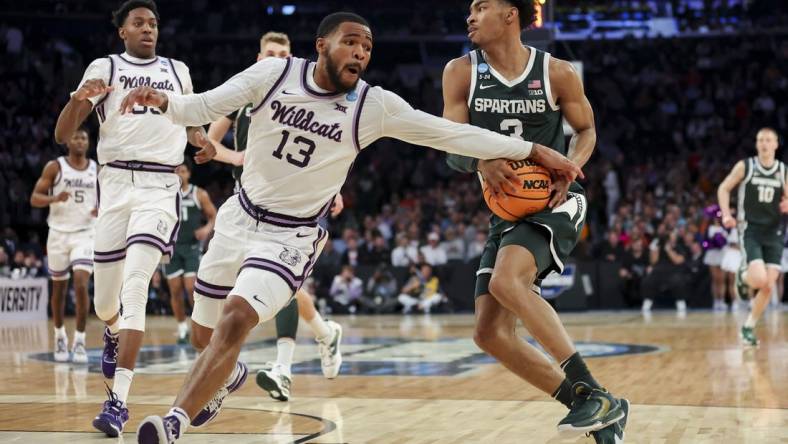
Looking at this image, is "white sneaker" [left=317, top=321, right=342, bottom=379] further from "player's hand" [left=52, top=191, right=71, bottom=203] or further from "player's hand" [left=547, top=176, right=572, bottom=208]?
"player's hand" [left=52, top=191, right=71, bottom=203]

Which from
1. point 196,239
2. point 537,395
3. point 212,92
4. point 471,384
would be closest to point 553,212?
point 212,92

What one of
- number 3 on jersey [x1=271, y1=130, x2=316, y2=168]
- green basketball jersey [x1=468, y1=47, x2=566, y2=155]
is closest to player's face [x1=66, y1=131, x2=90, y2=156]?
green basketball jersey [x1=468, y1=47, x2=566, y2=155]

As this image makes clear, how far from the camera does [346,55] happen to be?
4.76 m

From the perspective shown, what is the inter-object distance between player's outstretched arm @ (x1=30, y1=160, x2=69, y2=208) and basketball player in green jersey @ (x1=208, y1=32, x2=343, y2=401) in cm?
324

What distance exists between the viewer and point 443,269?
64.3 feet

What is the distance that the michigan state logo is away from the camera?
4.75 m

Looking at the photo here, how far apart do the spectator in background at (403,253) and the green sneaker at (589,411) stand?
1483cm

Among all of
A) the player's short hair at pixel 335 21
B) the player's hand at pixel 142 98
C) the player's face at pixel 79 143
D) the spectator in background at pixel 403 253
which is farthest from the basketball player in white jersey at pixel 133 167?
the spectator in background at pixel 403 253

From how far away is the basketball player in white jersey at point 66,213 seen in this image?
10.6m

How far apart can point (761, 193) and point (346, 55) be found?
796cm

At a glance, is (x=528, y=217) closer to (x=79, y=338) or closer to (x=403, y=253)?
(x=79, y=338)

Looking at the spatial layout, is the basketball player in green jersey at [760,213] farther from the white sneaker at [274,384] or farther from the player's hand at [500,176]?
the player's hand at [500,176]

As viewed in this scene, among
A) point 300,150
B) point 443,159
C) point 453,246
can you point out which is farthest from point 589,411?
point 443,159

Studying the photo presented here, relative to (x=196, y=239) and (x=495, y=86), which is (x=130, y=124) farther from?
(x=196, y=239)
